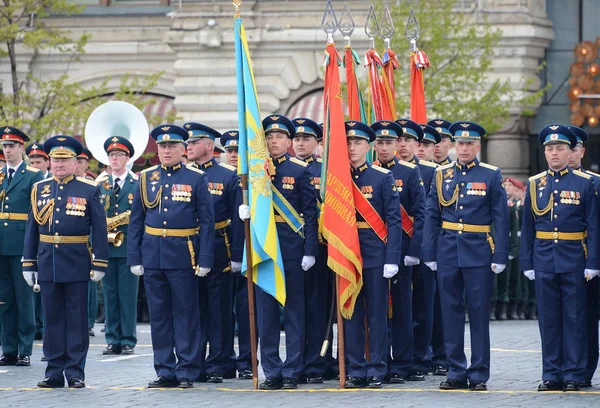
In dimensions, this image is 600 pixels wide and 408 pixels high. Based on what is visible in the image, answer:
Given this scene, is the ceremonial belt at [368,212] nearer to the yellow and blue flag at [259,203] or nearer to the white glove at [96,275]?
the yellow and blue flag at [259,203]

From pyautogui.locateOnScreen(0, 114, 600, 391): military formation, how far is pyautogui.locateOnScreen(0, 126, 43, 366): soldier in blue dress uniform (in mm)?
1628

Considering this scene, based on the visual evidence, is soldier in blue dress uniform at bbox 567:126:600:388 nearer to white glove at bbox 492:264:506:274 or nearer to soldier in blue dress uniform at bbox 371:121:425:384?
white glove at bbox 492:264:506:274

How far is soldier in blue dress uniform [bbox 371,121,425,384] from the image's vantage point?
13117 millimetres

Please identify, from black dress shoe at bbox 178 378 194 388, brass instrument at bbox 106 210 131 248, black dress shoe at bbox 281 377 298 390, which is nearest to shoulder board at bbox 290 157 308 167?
black dress shoe at bbox 281 377 298 390

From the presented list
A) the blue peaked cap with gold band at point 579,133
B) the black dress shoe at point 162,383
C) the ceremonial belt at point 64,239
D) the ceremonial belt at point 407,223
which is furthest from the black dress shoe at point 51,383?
the blue peaked cap with gold band at point 579,133

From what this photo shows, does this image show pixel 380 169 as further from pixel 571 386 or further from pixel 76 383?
pixel 76 383

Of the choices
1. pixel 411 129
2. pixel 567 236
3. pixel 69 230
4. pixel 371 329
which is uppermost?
pixel 411 129

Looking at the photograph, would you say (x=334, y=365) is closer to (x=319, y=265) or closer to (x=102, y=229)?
(x=319, y=265)

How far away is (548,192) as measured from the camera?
41.2 ft

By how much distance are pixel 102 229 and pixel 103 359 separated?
8.68ft

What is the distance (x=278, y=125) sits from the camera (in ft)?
42.9

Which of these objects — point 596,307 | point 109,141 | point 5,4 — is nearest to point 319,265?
point 596,307

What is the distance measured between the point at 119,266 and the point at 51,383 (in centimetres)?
367

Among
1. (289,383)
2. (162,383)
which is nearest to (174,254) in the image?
(162,383)
